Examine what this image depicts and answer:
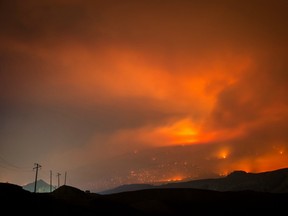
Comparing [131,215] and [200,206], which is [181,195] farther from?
[131,215]

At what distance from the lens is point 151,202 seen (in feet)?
211

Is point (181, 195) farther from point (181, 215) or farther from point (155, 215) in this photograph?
point (155, 215)

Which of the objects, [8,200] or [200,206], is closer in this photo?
[8,200]

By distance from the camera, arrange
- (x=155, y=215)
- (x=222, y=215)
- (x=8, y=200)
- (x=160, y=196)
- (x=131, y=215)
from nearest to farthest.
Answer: (x=8, y=200) → (x=131, y=215) → (x=155, y=215) → (x=222, y=215) → (x=160, y=196)

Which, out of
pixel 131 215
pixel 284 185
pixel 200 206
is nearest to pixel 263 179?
pixel 284 185

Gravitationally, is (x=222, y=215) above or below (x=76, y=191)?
below

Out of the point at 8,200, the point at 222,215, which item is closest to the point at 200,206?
the point at 222,215

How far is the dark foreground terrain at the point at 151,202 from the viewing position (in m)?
33.2

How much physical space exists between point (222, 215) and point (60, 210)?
4192cm

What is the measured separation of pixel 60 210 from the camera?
110 feet

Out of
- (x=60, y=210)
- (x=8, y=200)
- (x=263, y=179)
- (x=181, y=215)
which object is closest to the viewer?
(x=8, y=200)

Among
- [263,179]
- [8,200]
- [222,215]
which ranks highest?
[263,179]

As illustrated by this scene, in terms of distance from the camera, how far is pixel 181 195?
82.9m

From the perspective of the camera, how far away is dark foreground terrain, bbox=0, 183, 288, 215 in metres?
33.2
